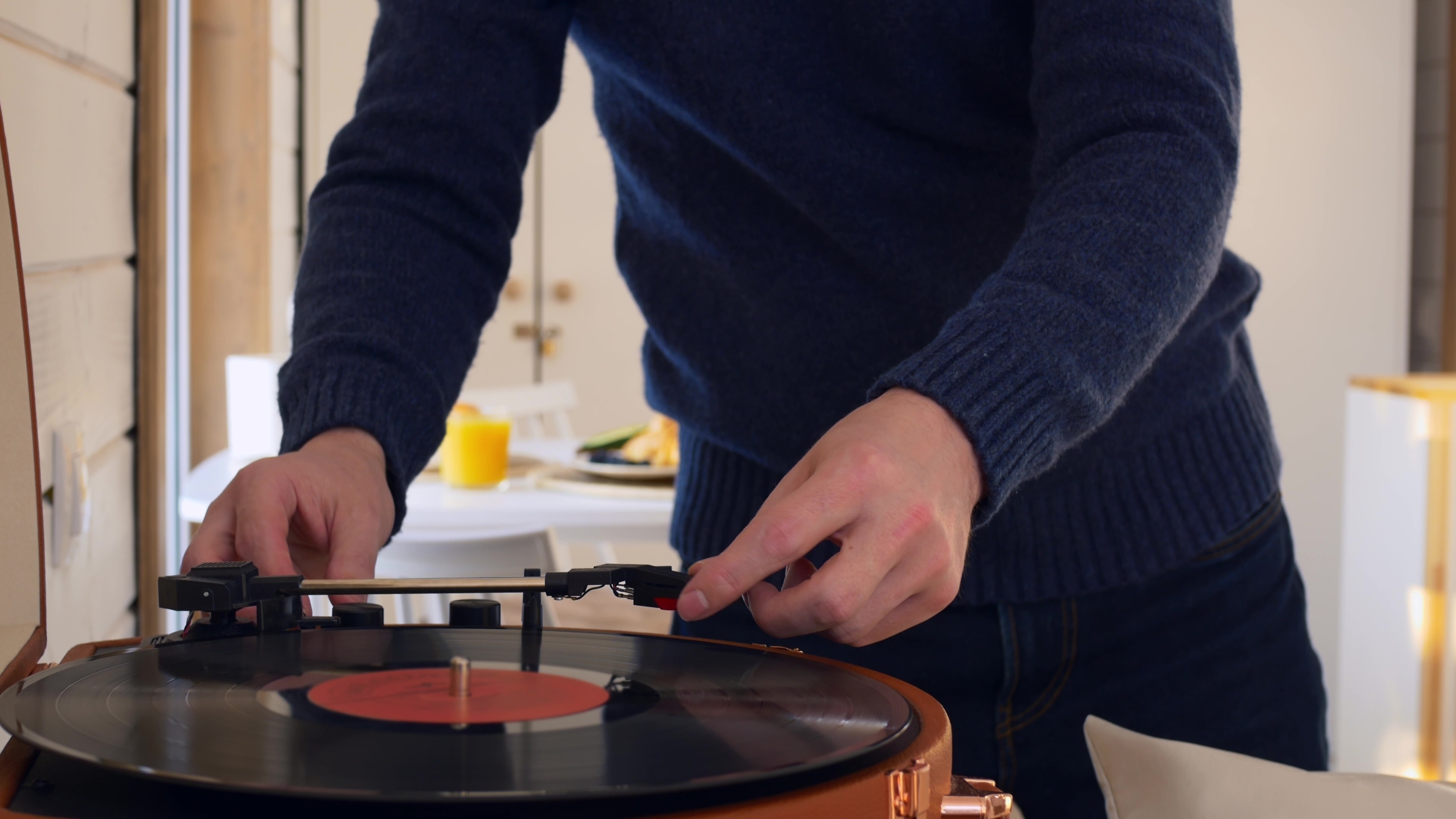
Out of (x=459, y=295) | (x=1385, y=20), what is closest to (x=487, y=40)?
(x=459, y=295)

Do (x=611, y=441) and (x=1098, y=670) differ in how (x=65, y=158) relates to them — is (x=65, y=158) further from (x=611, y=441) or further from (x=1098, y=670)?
(x=611, y=441)

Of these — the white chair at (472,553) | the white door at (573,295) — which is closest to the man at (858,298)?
the white chair at (472,553)

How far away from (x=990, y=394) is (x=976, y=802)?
20 centimetres

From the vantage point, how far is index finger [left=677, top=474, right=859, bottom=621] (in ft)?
1.56

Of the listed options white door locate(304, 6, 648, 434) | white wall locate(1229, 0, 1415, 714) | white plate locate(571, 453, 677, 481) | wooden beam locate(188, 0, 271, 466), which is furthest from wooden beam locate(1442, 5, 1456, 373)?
wooden beam locate(188, 0, 271, 466)

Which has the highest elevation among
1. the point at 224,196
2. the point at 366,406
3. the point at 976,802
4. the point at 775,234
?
the point at 224,196

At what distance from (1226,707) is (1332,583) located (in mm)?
A: 3078

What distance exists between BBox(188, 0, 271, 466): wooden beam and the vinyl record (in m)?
2.41

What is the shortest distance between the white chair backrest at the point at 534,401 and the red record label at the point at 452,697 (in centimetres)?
260

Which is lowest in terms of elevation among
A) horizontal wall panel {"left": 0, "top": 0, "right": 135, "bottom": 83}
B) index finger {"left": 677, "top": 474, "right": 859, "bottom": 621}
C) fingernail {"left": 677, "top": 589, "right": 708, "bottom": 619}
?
fingernail {"left": 677, "top": 589, "right": 708, "bottom": 619}

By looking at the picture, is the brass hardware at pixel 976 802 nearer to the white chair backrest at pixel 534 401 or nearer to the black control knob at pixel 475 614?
the black control knob at pixel 475 614

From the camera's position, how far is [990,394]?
0.54 m

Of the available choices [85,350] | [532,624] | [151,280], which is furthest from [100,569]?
[532,624]

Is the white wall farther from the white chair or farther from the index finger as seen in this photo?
the index finger
